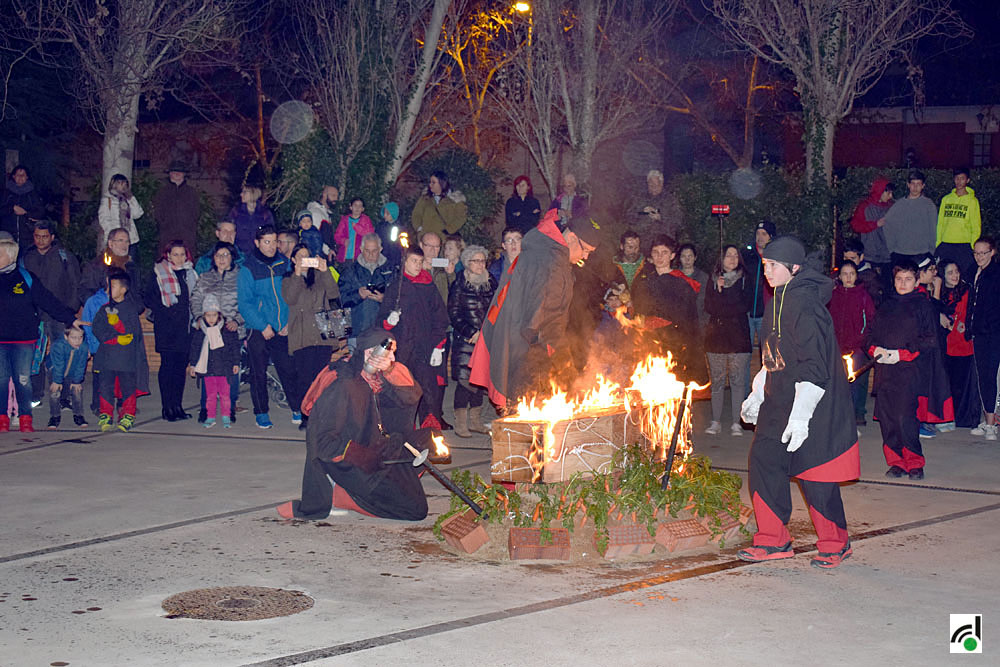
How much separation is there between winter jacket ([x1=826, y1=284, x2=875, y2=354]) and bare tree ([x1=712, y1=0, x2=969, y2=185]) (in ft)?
23.5

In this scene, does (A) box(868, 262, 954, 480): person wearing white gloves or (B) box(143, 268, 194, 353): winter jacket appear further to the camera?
(B) box(143, 268, 194, 353): winter jacket

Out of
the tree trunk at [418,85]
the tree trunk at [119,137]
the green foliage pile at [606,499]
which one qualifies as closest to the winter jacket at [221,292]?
the green foliage pile at [606,499]

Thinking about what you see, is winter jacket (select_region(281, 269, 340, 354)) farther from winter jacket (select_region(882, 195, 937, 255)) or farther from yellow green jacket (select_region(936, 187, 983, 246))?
yellow green jacket (select_region(936, 187, 983, 246))

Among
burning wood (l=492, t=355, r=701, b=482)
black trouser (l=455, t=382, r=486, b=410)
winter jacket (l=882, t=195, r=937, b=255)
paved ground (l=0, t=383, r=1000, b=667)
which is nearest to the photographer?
paved ground (l=0, t=383, r=1000, b=667)

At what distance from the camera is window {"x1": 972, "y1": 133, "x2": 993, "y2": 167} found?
38.8 metres

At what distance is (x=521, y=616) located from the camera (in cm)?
646

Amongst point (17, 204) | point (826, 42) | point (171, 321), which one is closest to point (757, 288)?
point (171, 321)

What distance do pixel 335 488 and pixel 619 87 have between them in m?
17.3

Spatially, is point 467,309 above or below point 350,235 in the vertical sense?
below

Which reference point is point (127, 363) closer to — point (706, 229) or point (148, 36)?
point (148, 36)

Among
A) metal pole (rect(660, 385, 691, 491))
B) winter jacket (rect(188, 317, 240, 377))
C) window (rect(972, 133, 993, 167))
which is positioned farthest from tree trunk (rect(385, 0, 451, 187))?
window (rect(972, 133, 993, 167))

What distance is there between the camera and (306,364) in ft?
42.3

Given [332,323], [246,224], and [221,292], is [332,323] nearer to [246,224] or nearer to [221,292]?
[221,292]

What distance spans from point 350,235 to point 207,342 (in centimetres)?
373
